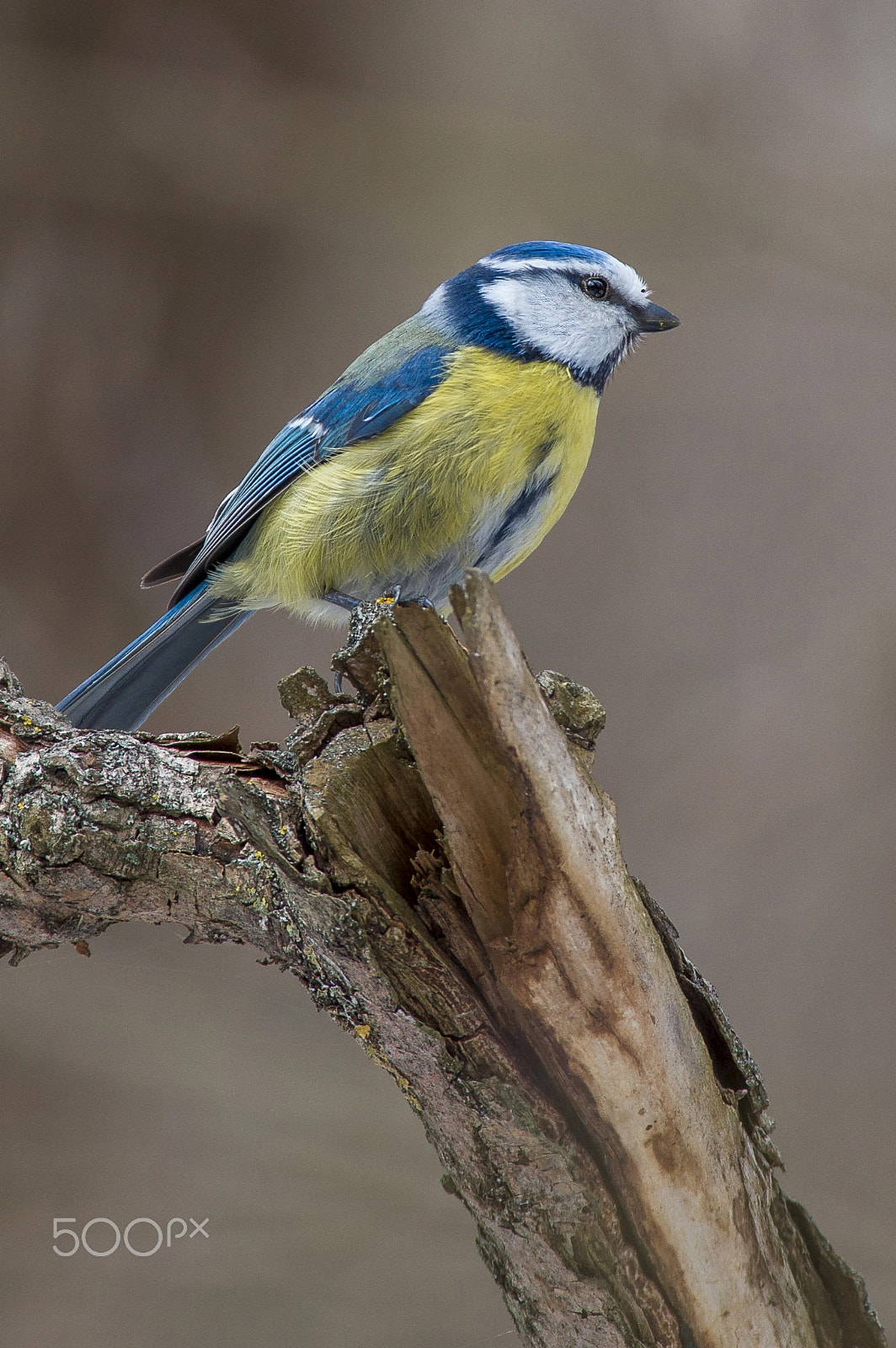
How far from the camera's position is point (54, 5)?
1.90m

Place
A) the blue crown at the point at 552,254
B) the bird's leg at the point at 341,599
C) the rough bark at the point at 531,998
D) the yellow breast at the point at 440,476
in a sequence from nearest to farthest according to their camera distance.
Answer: the rough bark at the point at 531,998
the yellow breast at the point at 440,476
the bird's leg at the point at 341,599
the blue crown at the point at 552,254

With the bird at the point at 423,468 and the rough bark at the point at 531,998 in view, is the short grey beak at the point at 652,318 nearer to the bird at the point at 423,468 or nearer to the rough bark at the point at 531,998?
the bird at the point at 423,468

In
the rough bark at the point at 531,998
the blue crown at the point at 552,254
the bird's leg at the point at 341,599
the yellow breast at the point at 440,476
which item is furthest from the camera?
the blue crown at the point at 552,254

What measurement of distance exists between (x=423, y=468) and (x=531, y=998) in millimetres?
758

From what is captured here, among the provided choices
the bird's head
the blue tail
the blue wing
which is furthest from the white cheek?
the blue tail

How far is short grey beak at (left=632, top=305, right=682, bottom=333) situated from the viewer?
1.71m

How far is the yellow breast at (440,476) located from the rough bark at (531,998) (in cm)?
45

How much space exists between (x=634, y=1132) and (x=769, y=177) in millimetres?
1805

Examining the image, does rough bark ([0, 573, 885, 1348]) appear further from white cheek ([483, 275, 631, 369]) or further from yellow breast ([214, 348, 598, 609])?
white cheek ([483, 275, 631, 369])

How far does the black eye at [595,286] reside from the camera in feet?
5.53

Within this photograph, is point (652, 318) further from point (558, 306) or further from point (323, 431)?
point (323, 431)

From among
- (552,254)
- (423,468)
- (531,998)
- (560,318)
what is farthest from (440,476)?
(531,998)

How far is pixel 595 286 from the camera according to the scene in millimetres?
1688

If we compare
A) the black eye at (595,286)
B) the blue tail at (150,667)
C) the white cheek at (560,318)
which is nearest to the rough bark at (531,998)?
the blue tail at (150,667)
